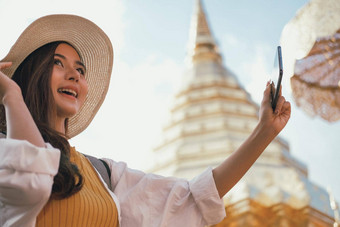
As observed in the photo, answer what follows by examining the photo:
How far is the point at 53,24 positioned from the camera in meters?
2.31

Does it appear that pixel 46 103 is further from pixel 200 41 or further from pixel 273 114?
pixel 200 41

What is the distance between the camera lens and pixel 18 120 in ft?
4.93

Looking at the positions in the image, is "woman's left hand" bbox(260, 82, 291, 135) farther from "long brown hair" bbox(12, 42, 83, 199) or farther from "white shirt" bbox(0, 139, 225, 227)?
"long brown hair" bbox(12, 42, 83, 199)

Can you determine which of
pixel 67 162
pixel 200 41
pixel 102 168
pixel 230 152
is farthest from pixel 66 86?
pixel 200 41

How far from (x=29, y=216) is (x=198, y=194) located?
76 centimetres

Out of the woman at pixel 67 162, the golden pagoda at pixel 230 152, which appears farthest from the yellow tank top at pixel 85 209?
the golden pagoda at pixel 230 152

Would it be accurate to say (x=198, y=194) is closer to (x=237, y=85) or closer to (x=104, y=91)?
(x=104, y=91)

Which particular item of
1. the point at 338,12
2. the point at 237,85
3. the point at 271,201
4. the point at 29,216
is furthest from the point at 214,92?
the point at 29,216

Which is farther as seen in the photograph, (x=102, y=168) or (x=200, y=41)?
(x=200, y=41)

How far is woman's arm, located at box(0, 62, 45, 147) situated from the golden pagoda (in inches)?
391

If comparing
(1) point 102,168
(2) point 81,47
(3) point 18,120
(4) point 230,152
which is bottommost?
(4) point 230,152

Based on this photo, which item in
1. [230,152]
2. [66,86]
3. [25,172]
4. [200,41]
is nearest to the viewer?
[25,172]

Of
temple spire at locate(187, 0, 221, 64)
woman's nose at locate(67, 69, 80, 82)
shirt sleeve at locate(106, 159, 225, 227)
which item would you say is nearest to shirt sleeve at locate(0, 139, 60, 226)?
shirt sleeve at locate(106, 159, 225, 227)

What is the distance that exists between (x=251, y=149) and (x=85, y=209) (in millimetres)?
707
